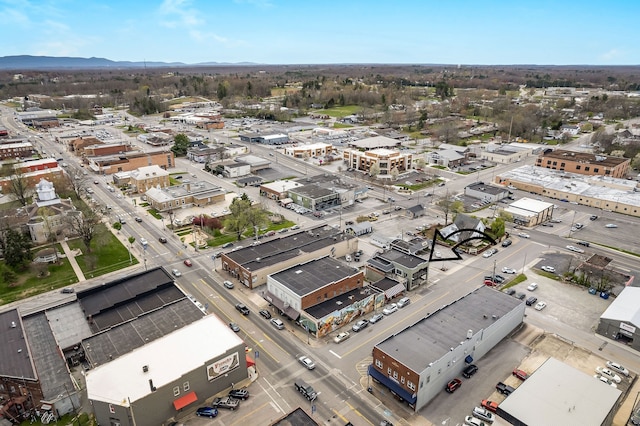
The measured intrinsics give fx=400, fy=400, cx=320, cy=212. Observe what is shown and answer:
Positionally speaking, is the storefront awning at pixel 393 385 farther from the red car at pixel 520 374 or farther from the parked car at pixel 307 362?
the red car at pixel 520 374

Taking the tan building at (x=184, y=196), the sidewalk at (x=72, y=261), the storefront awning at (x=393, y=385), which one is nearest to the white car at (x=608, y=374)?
the storefront awning at (x=393, y=385)

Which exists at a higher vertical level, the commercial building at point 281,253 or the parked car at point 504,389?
the commercial building at point 281,253

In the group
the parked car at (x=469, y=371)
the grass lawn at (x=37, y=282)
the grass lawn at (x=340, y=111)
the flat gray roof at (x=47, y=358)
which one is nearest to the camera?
the flat gray roof at (x=47, y=358)

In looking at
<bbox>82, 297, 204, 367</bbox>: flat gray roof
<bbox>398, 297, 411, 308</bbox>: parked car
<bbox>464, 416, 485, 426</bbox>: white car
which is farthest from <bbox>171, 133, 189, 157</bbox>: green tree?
<bbox>464, 416, 485, 426</bbox>: white car

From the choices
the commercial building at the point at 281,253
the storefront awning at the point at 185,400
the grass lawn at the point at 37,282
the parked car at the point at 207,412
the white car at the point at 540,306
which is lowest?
the parked car at the point at 207,412

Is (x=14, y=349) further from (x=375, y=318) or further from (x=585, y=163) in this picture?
(x=585, y=163)

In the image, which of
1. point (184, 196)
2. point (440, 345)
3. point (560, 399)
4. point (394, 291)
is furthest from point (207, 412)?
point (184, 196)
